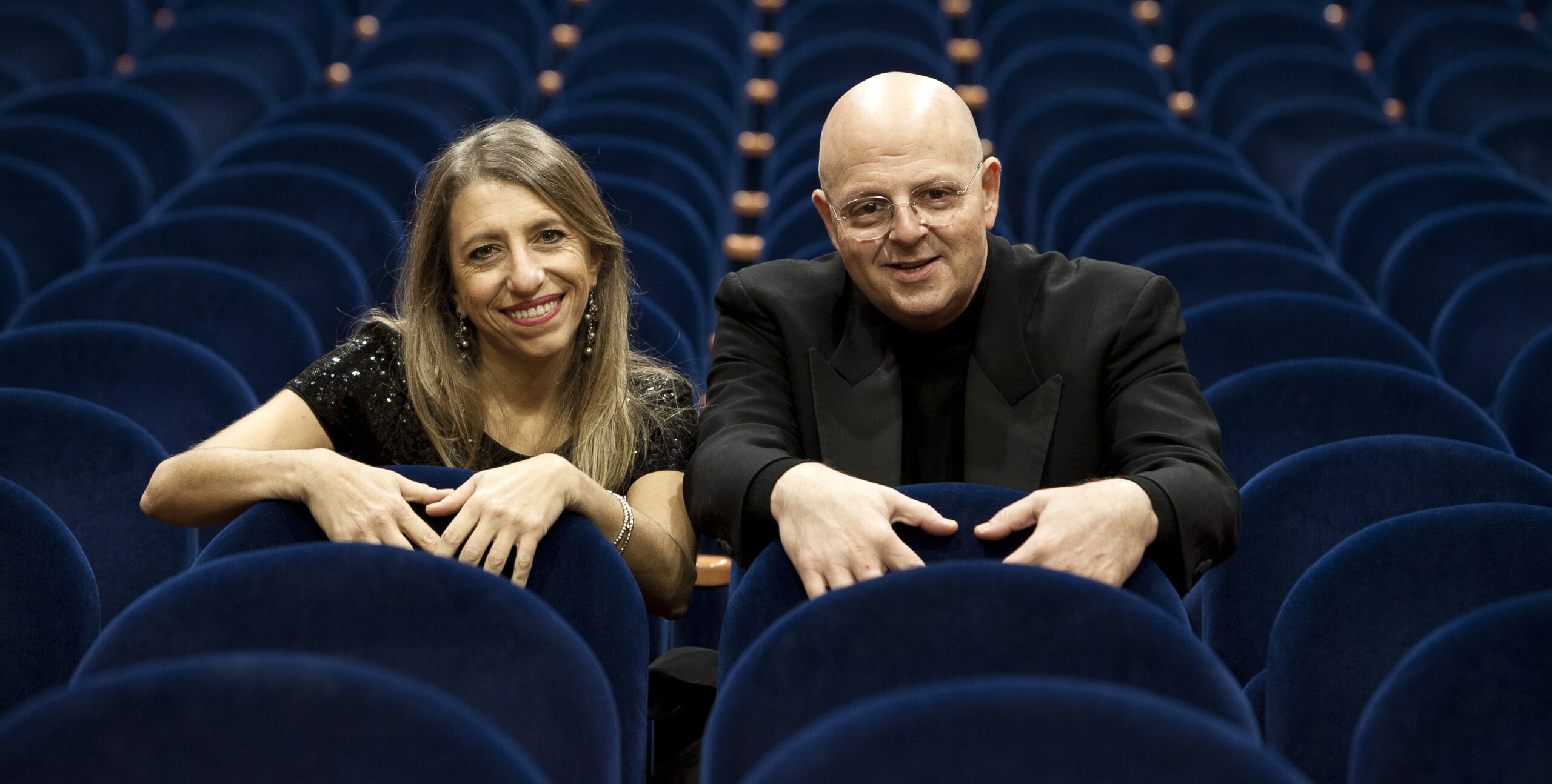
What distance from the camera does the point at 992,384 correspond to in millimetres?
1552

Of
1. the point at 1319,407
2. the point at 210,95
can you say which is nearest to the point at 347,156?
the point at 210,95

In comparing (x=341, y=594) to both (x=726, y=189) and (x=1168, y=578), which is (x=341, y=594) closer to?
(x=1168, y=578)

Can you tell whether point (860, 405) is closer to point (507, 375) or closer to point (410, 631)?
point (507, 375)

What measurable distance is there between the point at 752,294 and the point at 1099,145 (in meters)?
2.13

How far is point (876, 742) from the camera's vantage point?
797 millimetres

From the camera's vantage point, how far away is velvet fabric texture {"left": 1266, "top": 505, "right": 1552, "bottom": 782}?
4.31 ft

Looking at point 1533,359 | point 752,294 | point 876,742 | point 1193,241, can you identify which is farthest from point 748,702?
point 1193,241

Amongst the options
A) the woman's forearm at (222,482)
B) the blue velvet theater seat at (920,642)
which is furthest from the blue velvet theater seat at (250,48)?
the blue velvet theater seat at (920,642)

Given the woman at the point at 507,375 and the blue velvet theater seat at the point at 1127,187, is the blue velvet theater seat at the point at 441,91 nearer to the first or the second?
Result: the blue velvet theater seat at the point at 1127,187

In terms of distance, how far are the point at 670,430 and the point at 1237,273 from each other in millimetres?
1420

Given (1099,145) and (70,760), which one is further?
(1099,145)

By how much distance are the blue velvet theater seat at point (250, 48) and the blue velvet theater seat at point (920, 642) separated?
3.94 m

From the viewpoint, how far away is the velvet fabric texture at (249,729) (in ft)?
2.60

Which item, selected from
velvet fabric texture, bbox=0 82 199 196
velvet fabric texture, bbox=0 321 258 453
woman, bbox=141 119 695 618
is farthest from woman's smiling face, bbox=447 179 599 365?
velvet fabric texture, bbox=0 82 199 196
